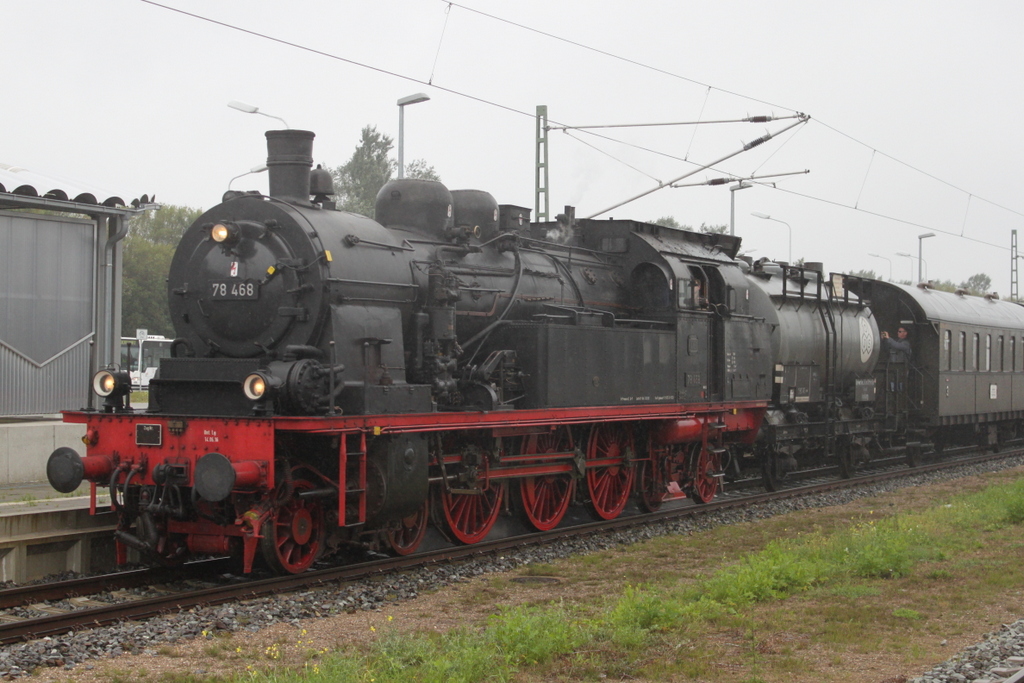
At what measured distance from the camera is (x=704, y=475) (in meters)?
16.2

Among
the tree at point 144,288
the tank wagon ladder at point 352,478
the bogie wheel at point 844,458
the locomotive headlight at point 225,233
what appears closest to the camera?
the tank wagon ladder at point 352,478

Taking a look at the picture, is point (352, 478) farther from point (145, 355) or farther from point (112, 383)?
point (145, 355)

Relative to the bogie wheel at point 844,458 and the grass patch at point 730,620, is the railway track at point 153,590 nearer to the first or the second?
the grass patch at point 730,620

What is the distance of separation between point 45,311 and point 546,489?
8.48 metres

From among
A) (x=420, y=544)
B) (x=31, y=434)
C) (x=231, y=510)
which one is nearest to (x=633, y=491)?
(x=420, y=544)

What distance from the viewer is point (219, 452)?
9594 millimetres

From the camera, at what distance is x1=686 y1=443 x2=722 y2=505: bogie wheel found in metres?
16.0

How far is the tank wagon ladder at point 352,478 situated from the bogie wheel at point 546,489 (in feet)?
10.0

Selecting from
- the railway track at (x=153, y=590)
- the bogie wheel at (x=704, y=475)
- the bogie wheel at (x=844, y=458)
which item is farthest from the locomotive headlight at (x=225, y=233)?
the bogie wheel at (x=844, y=458)

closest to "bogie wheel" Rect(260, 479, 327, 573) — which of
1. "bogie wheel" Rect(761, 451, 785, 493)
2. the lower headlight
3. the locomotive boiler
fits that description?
the locomotive boiler

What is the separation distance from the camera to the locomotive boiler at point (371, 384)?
32.2 feet

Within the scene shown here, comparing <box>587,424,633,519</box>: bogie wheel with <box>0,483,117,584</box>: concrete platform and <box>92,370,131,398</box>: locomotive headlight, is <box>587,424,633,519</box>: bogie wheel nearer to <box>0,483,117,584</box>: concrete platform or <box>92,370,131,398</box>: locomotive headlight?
<box>92,370,131,398</box>: locomotive headlight

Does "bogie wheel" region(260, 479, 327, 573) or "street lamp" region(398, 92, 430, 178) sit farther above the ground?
"street lamp" region(398, 92, 430, 178)

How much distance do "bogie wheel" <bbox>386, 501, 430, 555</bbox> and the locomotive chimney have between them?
3617 mm
